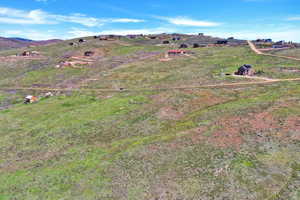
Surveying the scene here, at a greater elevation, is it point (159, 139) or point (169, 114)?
point (169, 114)

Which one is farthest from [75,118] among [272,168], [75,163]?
[272,168]

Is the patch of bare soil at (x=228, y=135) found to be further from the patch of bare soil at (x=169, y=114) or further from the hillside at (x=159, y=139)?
the patch of bare soil at (x=169, y=114)

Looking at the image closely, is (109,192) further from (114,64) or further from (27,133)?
(114,64)

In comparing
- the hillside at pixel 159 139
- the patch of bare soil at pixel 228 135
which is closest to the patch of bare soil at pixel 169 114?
the hillside at pixel 159 139

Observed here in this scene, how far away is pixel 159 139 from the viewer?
33156mm

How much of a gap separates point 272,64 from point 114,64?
62630mm

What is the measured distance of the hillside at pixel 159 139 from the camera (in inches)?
928

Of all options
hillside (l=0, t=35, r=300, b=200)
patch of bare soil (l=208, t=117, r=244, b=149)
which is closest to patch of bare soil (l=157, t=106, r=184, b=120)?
hillside (l=0, t=35, r=300, b=200)

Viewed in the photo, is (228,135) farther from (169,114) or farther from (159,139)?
(169,114)

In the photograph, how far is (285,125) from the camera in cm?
3167

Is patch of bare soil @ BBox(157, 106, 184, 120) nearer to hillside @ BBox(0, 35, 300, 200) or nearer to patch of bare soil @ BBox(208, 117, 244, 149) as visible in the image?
hillside @ BBox(0, 35, 300, 200)

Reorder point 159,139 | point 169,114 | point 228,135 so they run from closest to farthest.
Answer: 1. point 228,135
2. point 159,139
3. point 169,114

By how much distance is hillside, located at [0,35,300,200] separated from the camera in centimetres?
2356

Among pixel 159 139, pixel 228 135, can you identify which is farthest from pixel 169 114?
pixel 228 135
